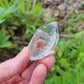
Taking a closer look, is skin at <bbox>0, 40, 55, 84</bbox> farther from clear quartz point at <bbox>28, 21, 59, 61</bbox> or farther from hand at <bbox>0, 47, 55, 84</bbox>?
clear quartz point at <bbox>28, 21, 59, 61</bbox>

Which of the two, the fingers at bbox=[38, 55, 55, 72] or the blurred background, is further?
the blurred background

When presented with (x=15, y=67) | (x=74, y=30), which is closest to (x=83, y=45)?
(x=74, y=30)

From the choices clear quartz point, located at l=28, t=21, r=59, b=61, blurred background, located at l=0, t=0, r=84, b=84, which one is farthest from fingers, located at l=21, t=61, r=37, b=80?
blurred background, located at l=0, t=0, r=84, b=84

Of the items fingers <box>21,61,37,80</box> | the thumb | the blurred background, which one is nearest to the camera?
the thumb

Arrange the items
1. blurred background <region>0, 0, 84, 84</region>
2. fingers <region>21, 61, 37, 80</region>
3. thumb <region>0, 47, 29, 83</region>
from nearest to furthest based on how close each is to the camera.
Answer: thumb <region>0, 47, 29, 83</region>, fingers <region>21, 61, 37, 80</region>, blurred background <region>0, 0, 84, 84</region>

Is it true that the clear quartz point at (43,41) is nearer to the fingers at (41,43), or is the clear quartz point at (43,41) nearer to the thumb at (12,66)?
the fingers at (41,43)

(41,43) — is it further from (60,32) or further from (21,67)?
(60,32)

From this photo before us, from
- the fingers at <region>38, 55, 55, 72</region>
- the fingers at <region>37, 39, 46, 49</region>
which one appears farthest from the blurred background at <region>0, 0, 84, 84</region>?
the fingers at <region>37, 39, 46, 49</region>

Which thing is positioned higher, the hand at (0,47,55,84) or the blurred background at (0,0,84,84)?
the hand at (0,47,55,84)
